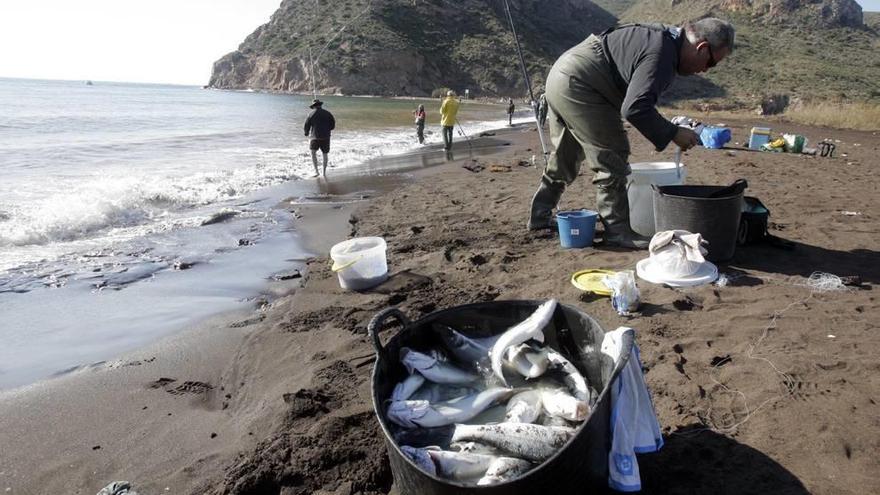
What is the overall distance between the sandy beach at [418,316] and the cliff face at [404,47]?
206 feet

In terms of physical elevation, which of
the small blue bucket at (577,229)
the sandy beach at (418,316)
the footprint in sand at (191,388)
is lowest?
the footprint in sand at (191,388)

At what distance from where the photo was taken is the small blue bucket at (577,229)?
4.70 meters

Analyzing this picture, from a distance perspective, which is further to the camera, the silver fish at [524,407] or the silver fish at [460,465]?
the silver fish at [524,407]

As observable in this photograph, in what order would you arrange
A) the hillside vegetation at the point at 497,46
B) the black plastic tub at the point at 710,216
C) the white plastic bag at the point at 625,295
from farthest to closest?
the hillside vegetation at the point at 497,46 → the black plastic tub at the point at 710,216 → the white plastic bag at the point at 625,295

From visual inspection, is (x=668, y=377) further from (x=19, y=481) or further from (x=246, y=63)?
(x=246, y=63)

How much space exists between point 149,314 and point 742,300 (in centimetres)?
450

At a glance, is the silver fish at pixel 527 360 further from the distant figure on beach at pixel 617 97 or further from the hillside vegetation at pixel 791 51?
the hillside vegetation at pixel 791 51

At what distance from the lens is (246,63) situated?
99.7m

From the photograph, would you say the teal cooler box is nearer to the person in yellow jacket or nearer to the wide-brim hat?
the person in yellow jacket

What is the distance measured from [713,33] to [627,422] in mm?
2879

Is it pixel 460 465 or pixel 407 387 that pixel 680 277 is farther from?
pixel 460 465

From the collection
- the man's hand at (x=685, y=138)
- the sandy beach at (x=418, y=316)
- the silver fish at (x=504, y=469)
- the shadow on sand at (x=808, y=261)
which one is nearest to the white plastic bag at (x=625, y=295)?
the sandy beach at (x=418, y=316)

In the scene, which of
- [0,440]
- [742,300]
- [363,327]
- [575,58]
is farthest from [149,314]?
[742,300]

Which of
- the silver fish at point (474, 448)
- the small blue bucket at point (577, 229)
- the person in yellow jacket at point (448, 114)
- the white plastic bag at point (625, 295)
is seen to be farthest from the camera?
the person in yellow jacket at point (448, 114)
